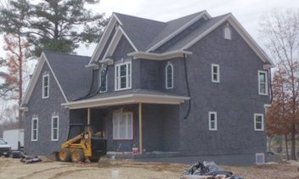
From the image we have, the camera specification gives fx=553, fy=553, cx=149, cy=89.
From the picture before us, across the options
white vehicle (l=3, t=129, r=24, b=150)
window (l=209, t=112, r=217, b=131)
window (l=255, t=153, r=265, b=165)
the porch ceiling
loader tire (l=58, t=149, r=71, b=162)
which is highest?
the porch ceiling

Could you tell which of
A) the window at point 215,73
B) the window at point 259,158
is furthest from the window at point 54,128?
the window at point 259,158

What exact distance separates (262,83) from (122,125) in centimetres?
1059

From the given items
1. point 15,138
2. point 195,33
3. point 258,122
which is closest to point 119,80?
point 195,33

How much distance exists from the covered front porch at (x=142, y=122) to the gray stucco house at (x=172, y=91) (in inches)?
2.4

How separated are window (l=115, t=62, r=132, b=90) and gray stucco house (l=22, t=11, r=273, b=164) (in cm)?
6

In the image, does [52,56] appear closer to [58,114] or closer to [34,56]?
[58,114]

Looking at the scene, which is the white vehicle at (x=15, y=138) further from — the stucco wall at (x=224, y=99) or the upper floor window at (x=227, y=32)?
the upper floor window at (x=227, y=32)

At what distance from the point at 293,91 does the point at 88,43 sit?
22.2 meters

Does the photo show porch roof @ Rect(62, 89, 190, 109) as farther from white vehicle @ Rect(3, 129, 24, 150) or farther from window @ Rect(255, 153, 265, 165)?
white vehicle @ Rect(3, 129, 24, 150)

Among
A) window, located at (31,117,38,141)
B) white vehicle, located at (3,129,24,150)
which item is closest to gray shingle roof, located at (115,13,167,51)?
window, located at (31,117,38,141)

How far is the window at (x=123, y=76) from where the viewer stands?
115ft

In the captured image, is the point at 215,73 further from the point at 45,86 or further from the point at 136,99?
the point at 45,86

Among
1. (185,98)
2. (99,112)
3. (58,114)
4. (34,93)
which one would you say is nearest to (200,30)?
(185,98)

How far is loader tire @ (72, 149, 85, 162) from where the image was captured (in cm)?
2983
